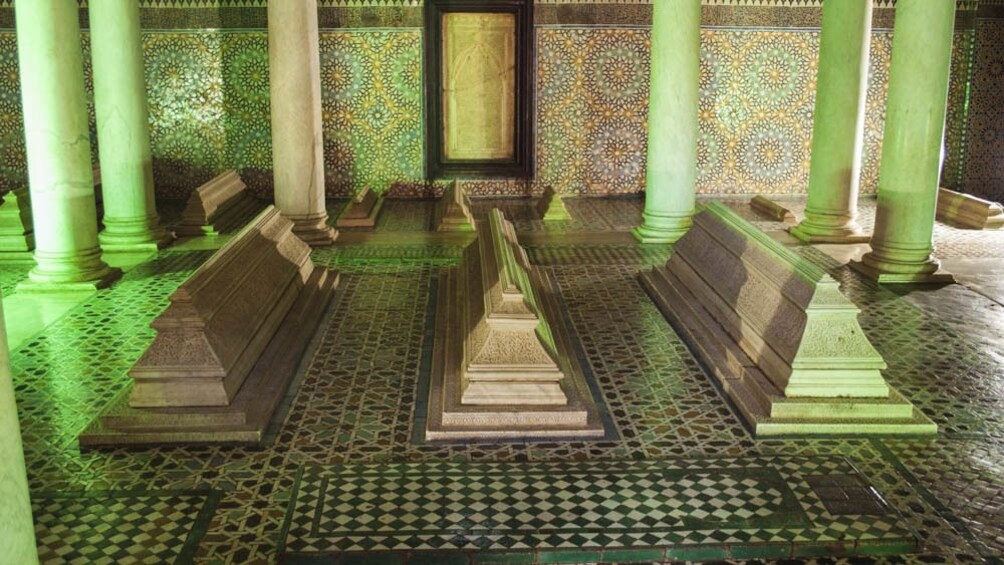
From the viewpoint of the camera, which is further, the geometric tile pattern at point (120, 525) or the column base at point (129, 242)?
the column base at point (129, 242)

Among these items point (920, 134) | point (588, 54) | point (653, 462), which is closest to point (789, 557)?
point (653, 462)

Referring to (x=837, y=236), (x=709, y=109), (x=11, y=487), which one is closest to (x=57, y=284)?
(x=11, y=487)

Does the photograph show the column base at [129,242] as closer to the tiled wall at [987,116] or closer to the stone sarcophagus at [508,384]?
the stone sarcophagus at [508,384]

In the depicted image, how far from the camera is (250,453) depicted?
477cm

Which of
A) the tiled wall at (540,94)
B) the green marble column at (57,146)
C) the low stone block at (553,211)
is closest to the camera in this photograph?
the green marble column at (57,146)

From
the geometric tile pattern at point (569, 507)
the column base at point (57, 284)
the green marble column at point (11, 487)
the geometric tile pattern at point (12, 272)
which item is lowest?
the geometric tile pattern at point (569, 507)

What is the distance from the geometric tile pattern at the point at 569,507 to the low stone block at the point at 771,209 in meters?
6.38

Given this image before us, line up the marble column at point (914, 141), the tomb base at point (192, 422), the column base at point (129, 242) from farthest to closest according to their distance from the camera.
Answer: the column base at point (129, 242) → the marble column at point (914, 141) → the tomb base at point (192, 422)

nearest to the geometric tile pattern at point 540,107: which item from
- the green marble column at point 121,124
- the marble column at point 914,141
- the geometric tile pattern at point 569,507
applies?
the green marble column at point 121,124

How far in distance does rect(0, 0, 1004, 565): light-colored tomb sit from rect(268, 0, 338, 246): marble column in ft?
0.09

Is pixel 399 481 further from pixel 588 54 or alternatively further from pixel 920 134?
pixel 588 54

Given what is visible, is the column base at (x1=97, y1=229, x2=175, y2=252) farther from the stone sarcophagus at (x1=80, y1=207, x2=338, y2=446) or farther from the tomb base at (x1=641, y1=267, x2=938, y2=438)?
the tomb base at (x1=641, y1=267, x2=938, y2=438)

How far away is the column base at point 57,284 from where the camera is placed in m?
7.48

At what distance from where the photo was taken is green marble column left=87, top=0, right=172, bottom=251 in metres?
8.73
